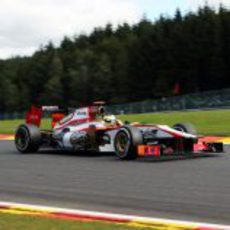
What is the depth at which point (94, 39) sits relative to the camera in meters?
177

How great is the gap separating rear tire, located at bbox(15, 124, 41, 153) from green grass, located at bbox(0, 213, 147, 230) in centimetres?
860

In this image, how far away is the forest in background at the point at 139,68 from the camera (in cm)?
9838

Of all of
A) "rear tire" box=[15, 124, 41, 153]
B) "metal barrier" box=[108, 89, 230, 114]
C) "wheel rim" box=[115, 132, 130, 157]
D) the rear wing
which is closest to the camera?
"wheel rim" box=[115, 132, 130, 157]

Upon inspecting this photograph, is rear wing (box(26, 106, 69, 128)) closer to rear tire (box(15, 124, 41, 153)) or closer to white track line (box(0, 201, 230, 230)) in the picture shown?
rear tire (box(15, 124, 41, 153))

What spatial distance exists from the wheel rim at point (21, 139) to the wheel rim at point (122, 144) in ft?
10.2

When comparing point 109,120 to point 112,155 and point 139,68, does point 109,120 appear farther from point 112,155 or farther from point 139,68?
point 139,68

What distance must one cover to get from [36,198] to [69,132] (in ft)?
21.4

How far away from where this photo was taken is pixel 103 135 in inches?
573

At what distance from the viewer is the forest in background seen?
323ft

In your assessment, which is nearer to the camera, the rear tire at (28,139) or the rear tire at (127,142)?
the rear tire at (127,142)

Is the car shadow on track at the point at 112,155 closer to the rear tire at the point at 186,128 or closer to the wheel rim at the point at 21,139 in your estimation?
the wheel rim at the point at 21,139

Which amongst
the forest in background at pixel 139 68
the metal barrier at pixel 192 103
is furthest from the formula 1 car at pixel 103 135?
the forest in background at pixel 139 68

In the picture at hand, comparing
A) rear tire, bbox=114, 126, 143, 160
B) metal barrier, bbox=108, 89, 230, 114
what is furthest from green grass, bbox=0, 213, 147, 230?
metal barrier, bbox=108, 89, 230, 114

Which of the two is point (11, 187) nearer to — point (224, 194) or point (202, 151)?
point (224, 194)
